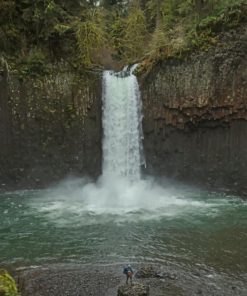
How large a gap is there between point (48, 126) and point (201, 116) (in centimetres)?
591

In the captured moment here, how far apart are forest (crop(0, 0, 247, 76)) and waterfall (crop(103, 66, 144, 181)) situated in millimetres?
1403

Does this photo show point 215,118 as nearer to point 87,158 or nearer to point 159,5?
point 87,158

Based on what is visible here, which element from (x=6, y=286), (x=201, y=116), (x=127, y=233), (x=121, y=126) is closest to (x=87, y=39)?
(x=121, y=126)

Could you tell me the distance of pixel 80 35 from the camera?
1753 centimetres

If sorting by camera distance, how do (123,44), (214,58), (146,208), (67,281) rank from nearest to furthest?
(67,281)
(146,208)
(214,58)
(123,44)

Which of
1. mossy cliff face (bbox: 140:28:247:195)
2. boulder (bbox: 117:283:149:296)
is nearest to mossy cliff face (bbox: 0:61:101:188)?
mossy cliff face (bbox: 140:28:247:195)

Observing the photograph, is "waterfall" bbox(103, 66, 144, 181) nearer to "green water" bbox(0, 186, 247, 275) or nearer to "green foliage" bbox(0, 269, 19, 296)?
"green water" bbox(0, 186, 247, 275)

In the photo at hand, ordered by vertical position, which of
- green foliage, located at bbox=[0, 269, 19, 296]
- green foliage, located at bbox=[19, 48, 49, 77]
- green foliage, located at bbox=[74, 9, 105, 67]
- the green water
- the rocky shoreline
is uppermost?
green foliage, located at bbox=[74, 9, 105, 67]

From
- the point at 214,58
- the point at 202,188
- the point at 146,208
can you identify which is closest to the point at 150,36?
the point at 214,58

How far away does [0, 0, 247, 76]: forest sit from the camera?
16.5 meters

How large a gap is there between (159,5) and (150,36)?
3.98 meters

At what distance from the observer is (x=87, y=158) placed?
17344mm

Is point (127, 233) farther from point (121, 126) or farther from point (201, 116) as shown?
point (201, 116)

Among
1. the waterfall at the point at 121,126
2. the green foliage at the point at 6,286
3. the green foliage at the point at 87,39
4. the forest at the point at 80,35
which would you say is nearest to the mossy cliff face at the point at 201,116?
the waterfall at the point at 121,126
